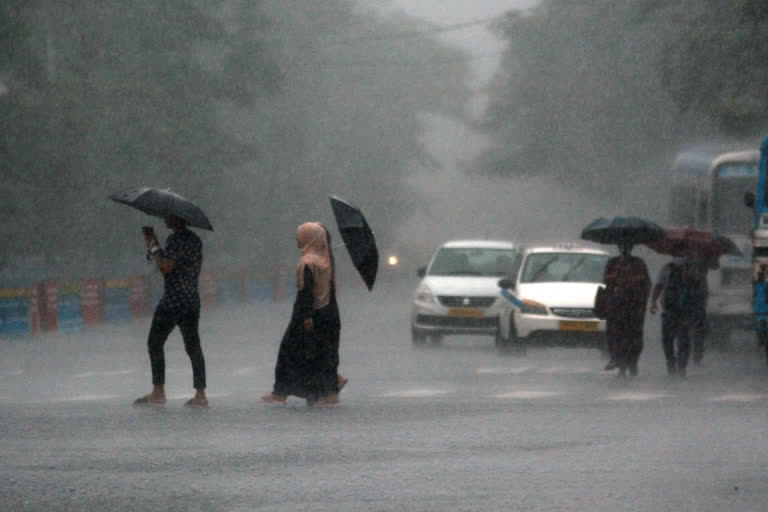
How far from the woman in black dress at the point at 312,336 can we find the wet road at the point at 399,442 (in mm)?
205

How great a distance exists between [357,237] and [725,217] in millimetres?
15849

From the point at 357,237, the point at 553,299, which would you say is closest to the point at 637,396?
the point at 357,237

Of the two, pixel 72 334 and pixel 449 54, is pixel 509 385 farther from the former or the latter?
pixel 449 54

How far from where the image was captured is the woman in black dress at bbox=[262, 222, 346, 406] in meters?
16.1

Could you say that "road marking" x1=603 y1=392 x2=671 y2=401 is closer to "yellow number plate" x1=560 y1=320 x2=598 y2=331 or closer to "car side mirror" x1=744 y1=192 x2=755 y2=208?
"car side mirror" x1=744 y1=192 x2=755 y2=208

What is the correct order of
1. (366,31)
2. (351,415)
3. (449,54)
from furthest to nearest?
1. (449,54)
2. (366,31)
3. (351,415)

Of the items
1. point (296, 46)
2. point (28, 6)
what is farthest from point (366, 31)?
point (28, 6)

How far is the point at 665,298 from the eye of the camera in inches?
872

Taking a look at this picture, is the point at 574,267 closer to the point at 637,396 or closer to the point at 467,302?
the point at 467,302

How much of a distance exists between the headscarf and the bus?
14.2 meters

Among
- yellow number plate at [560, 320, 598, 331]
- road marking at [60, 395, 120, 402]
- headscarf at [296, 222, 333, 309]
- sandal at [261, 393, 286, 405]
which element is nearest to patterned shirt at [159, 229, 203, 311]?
headscarf at [296, 222, 333, 309]

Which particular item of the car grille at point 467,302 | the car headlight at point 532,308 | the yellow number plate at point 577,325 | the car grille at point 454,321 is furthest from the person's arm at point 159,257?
the car grille at point 467,302

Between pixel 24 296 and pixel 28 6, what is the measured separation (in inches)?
403

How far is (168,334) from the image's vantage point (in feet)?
52.2
